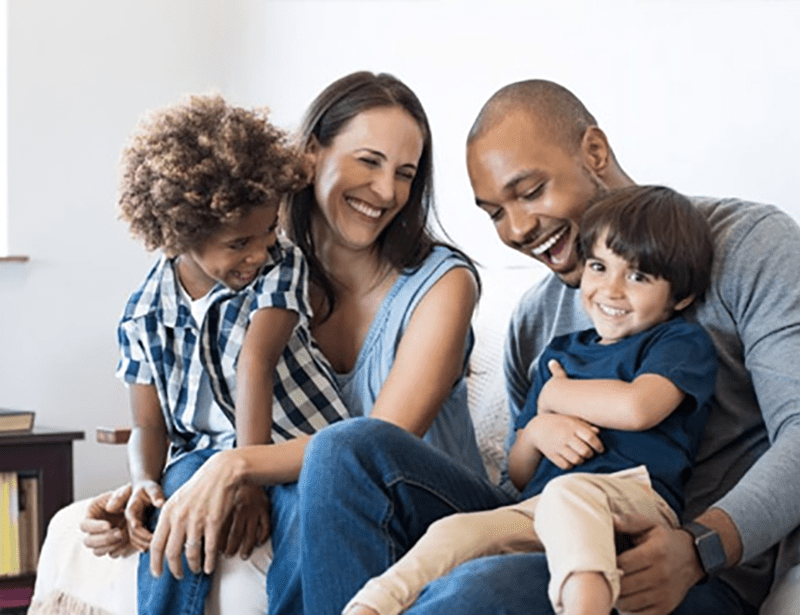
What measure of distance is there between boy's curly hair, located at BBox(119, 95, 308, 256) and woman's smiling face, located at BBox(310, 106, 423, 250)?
0.46ft

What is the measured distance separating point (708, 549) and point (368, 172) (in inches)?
34.5

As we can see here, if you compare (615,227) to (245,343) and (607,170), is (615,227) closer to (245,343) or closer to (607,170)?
(607,170)

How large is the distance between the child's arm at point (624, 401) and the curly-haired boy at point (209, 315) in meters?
0.48

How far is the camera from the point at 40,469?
10.3ft

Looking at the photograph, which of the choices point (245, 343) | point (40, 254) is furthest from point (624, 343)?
point (40, 254)

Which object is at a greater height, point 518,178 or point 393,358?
point 518,178

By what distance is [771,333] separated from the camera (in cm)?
158

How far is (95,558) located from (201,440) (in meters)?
0.28

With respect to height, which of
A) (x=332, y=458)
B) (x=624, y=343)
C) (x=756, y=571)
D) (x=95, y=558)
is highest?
(x=624, y=343)

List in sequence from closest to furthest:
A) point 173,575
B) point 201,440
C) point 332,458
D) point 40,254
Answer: point 332,458
point 173,575
point 201,440
point 40,254

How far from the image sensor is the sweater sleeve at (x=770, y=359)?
1463 millimetres

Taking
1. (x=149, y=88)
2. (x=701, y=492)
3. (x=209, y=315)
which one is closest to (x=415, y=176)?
(x=209, y=315)

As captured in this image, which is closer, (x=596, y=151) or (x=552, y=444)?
(x=552, y=444)

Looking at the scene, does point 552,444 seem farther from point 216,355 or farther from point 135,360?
point 135,360
